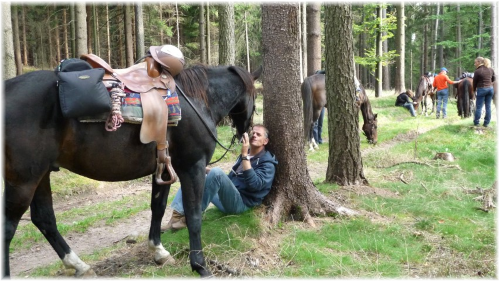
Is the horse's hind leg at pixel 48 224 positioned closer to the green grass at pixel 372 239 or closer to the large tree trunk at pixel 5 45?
the green grass at pixel 372 239

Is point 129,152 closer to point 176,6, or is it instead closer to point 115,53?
point 176,6

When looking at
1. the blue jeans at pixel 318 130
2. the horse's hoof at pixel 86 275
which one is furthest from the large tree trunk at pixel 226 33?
the horse's hoof at pixel 86 275

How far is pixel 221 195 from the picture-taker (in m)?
4.22

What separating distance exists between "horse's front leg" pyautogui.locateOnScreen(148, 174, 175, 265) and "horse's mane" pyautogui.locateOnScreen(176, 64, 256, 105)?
908mm

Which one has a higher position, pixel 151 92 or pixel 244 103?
pixel 151 92

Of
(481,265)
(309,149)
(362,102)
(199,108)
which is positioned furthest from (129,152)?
(362,102)

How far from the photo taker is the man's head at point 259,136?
448 centimetres

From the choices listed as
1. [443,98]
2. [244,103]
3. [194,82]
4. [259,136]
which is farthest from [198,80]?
[443,98]

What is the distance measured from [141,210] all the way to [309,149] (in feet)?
18.0

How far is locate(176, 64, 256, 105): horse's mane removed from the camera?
3.64 metres

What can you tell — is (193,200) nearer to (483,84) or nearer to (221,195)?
(221,195)

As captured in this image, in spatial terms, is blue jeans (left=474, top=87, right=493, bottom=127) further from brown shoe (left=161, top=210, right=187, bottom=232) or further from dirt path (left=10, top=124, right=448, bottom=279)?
brown shoe (left=161, top=210, right=187, bottom=232)

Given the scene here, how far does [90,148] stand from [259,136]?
201 cm

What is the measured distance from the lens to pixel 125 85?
10.5 feet
